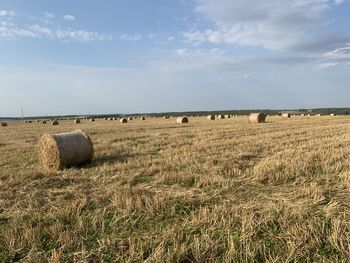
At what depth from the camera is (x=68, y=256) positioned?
5.07 metres

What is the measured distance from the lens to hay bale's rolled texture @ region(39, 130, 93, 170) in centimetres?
1275

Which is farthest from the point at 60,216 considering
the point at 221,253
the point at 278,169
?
the point at 278,169

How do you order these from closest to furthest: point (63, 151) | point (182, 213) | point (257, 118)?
point (182, 213), point (63, 151), point (257, 118)

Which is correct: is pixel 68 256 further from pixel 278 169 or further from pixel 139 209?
pixel 278 169

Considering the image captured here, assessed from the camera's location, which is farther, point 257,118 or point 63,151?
point 257,118

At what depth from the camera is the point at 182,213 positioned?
678 cm

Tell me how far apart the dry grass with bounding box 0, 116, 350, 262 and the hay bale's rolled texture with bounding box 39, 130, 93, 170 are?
110 centimetres

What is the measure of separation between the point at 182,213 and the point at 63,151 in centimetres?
701

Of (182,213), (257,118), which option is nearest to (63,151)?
→ (182,213)

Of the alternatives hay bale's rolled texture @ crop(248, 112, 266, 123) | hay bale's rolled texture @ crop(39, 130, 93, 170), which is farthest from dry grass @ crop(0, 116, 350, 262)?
hay bale's rolled texture @ crop(248, 112, 266, 123)

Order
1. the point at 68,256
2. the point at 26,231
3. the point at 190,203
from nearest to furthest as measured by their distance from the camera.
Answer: the point at 68,256 < the point at 26,231 < the point at 190,203

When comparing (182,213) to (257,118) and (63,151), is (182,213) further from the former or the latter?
(257,118)

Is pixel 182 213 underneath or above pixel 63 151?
underneath

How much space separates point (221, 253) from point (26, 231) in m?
2.75
